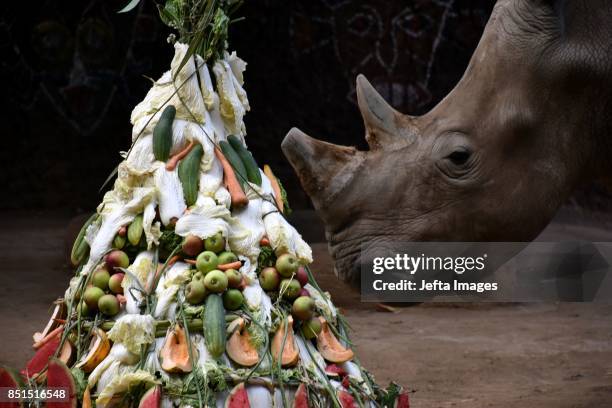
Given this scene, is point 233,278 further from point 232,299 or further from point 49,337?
point 49,337

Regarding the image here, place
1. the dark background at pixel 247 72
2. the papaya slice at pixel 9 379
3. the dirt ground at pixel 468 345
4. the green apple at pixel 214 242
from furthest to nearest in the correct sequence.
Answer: the dark background at pixel 247 72, the dirt ground at pixel 468 345, the papaya slice at pixel 9 379, the green apple at pixel 214 242

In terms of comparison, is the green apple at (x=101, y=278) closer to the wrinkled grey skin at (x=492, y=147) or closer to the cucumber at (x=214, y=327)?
the cucumber at (x=214, y=327)

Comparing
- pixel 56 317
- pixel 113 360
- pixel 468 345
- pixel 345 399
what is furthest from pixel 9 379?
pixel 468 345

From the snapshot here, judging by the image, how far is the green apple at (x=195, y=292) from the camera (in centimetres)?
198

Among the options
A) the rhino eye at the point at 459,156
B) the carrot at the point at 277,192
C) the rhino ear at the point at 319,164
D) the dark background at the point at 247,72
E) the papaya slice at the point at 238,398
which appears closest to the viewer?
the papaya slice at the point at 238,398

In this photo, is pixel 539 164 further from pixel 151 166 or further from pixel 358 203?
pixel 151 166

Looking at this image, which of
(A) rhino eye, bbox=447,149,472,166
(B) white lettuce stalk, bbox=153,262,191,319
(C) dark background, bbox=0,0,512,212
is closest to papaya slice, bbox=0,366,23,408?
(B) white lettuce stalk, bbox=153,262,191,319

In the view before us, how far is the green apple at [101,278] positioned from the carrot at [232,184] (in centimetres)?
30

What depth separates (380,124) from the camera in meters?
2.99

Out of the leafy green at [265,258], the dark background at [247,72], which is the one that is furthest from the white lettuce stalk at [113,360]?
the dark background at [247,72]

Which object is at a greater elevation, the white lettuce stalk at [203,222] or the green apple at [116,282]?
the white lettuce stalk at [203,222]

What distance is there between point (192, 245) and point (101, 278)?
0.70 ft

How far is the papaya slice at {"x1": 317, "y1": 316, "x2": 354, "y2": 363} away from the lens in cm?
214

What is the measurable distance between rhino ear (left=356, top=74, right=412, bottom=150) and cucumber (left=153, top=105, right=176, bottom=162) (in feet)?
3.16
